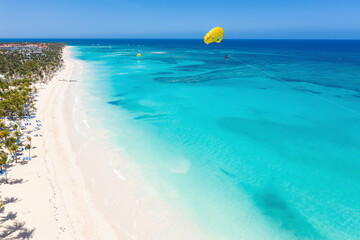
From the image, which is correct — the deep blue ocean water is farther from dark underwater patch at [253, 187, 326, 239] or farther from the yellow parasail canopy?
the yellow parasail canopy

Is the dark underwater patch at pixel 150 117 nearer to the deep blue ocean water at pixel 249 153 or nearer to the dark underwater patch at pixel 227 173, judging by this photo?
the deep blue ocean water at pixel 249 153

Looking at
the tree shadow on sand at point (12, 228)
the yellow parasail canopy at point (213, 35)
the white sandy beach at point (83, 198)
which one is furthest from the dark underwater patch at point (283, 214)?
the yellow parasail canopy at point (213, 35)

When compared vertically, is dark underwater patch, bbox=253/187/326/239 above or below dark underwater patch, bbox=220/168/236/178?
below

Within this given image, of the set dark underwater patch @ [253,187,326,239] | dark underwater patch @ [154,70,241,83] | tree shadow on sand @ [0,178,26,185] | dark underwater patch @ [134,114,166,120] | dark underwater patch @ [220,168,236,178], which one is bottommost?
dark underwater patch @ [253,187,326,239]

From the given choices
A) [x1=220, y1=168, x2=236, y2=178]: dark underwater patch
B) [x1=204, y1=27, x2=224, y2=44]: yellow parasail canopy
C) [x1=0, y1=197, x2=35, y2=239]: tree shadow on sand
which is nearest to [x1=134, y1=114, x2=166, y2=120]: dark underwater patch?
[x1=204, y1=27, x2=224, y2=44]: yellow parasail canopy

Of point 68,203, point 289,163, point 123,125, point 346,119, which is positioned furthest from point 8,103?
point 346,119

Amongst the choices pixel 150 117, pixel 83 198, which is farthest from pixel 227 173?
pixel 150 117

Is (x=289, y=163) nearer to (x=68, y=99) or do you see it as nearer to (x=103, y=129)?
(x=103, y=129)

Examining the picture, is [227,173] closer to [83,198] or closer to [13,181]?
[83,198]
